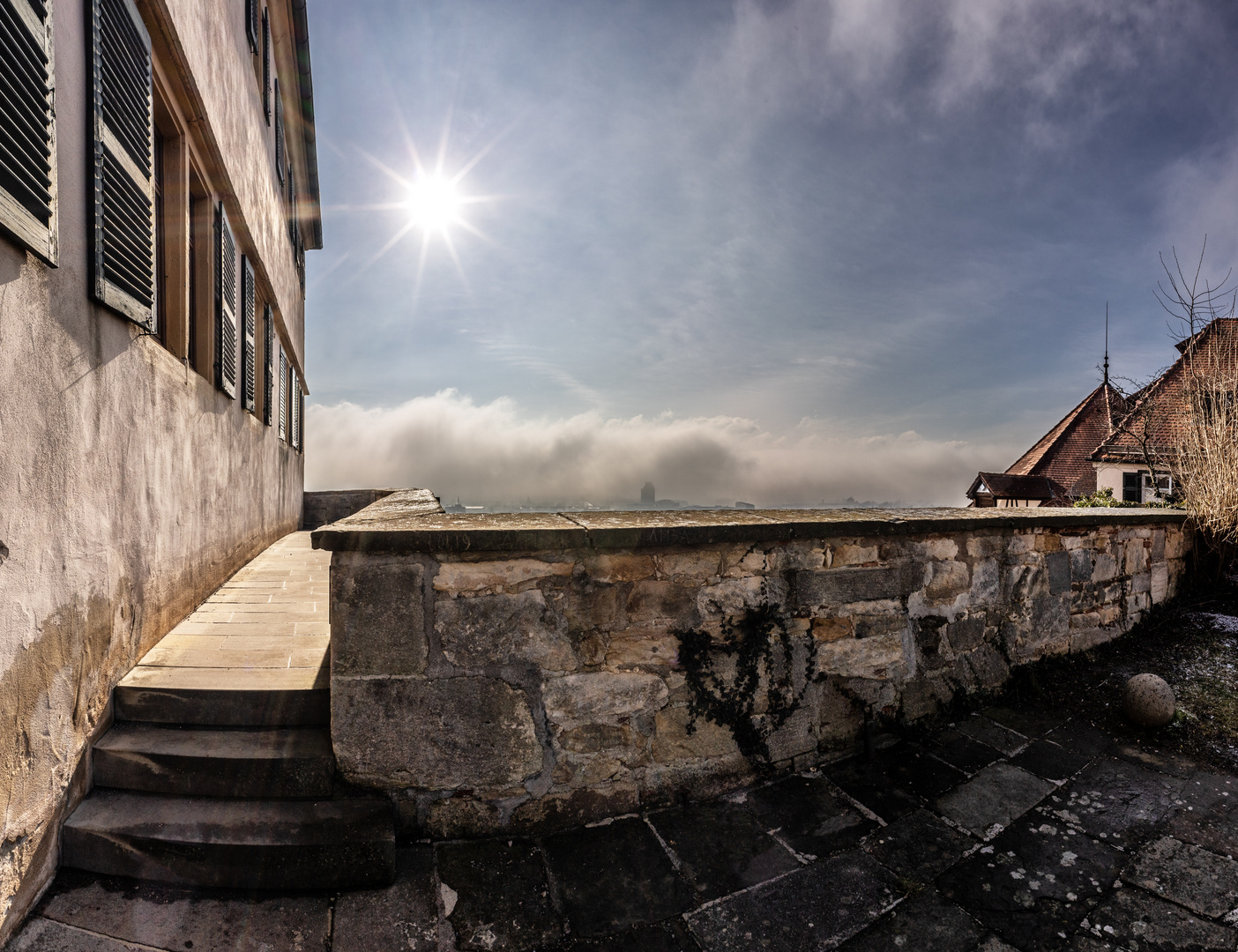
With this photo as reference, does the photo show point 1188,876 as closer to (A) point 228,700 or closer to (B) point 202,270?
(A) point 228,700

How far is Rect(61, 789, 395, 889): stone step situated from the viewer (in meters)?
1.81

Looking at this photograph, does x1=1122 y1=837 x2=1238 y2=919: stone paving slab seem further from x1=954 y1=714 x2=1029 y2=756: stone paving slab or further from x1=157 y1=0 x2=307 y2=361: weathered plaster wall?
x1=157 y1=0 x2=307 y2=361: weathered plaster wall

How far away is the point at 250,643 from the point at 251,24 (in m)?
6.39

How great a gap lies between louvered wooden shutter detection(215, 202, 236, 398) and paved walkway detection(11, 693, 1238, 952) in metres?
3.69

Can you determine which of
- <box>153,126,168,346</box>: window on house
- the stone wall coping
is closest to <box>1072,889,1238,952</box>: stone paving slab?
the stone wall coping

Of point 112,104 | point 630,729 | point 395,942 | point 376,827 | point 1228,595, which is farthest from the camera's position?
point 1228,595

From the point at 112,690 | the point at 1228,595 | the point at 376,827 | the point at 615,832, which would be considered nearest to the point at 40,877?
the point at 112,690

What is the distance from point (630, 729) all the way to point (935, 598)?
182 centimetres

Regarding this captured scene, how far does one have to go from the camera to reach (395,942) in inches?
64.6

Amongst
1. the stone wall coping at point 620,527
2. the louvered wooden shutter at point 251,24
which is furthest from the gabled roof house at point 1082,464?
the louvered wooden shutter at point 251,24

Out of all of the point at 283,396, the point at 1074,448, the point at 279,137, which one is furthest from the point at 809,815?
the point at 1074,448

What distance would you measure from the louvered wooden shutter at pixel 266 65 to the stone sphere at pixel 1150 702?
31.6ft

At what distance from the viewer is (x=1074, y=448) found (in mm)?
23609

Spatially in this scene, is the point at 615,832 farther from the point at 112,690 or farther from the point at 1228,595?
the point at 1228,595
